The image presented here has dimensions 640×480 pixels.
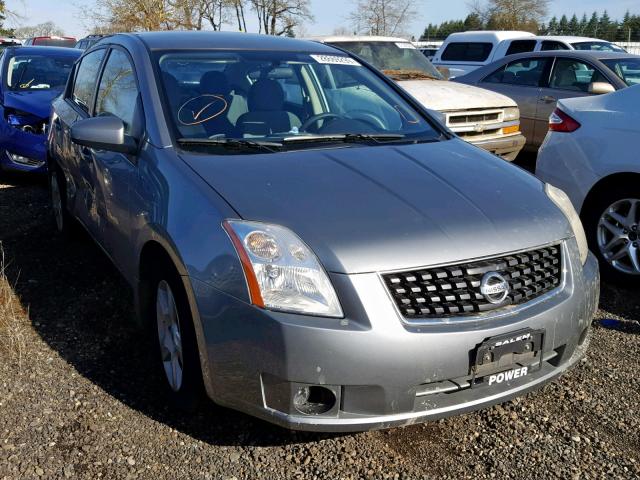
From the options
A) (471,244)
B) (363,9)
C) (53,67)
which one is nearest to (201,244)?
(471,244)

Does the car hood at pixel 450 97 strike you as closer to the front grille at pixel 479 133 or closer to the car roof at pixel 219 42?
the front grille at pixel 479 133

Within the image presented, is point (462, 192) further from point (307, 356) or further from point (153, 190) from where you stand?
point (153, 190)

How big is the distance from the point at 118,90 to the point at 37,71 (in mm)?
5584

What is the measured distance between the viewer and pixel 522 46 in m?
14.6

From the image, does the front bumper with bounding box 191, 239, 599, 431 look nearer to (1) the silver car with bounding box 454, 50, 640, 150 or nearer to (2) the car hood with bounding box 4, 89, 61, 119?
(2) the car hood with bounding box 4, 89, 61, 119

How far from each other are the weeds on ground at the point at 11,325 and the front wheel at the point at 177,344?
866 millimetres

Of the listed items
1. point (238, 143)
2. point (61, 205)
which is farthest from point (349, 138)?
point (61, 205)

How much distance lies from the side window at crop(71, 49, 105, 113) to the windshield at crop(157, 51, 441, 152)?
43.0 inches

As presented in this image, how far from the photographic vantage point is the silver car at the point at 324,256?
93.4 inches

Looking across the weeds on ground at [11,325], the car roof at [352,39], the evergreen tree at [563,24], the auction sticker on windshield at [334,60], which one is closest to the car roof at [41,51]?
the car roof at [352,39]

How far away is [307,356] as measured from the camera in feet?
7.64

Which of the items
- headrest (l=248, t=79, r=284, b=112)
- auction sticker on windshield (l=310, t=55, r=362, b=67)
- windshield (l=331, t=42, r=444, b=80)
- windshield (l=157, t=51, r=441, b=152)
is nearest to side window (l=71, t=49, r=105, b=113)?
windshield (l=157, t=51, r=441, b=152)

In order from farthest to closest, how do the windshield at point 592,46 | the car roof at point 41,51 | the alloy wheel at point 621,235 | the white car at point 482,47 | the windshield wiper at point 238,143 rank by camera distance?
the white car at point 482,47 → the windshield at point 592,46 → the car roof at point 41,51 → the alloy wheel at point 621,235 → the windshield wiper at point 238,143

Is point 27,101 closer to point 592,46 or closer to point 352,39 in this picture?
point 352,39
